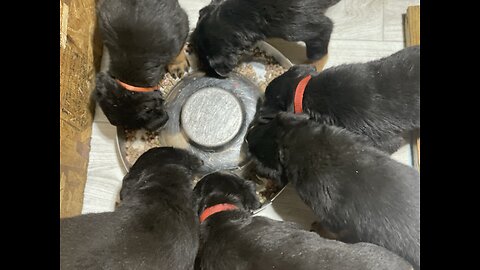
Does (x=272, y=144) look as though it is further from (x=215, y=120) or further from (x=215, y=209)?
(x=215, y=120)

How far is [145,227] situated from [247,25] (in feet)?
2.76

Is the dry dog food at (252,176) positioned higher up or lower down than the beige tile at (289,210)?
higher up

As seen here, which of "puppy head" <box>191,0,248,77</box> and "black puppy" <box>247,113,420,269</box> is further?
"puppy head" <box>191,0,248,77</box>

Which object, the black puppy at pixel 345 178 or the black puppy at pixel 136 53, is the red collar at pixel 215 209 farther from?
the black puppy at pixel 136 53

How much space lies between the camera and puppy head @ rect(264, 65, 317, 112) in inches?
66.9

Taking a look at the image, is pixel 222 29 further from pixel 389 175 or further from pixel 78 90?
pixel 389 175

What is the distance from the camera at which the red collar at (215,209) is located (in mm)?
1486

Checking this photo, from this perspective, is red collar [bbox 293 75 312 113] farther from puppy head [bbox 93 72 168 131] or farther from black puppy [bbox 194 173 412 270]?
puppy head [bbox 93 72 168 131]

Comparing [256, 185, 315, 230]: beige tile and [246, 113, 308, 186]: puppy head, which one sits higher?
[246, 113, 308, 186]: puppy head

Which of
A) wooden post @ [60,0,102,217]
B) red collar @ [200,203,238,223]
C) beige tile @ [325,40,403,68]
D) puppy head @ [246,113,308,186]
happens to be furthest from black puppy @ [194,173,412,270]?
beige tile @ [325,40,403,68]

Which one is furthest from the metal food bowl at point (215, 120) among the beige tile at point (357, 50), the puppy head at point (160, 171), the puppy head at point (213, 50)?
the puppy head at point (160, 171)

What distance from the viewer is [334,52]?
6.83 ft

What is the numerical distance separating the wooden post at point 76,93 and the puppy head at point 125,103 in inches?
4.9
